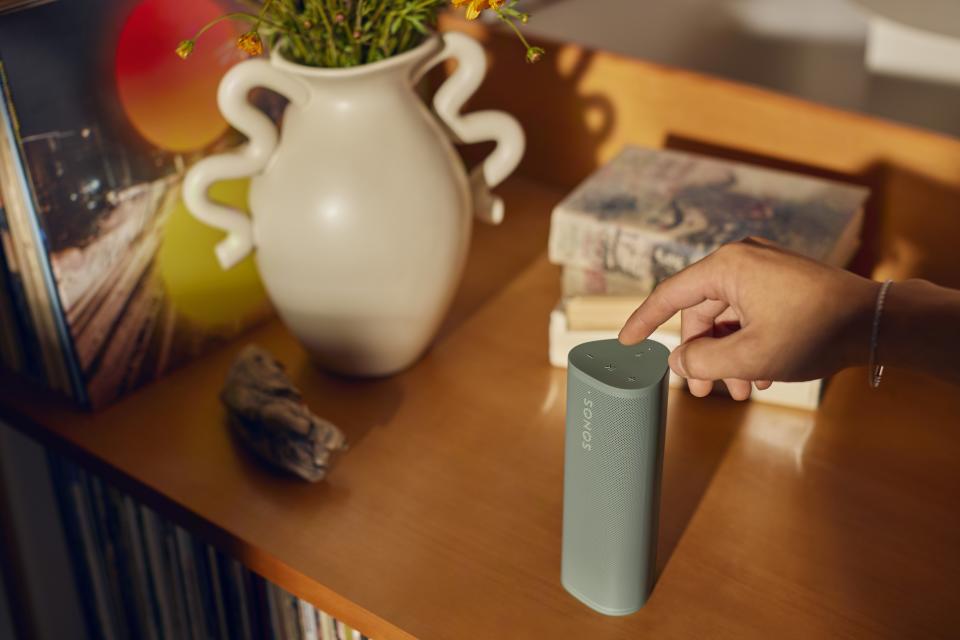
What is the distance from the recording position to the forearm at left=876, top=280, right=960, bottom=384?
1.94ft

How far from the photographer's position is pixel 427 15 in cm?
84

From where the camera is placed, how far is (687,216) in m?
0.99

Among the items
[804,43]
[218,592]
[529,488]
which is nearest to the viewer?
[529,488]

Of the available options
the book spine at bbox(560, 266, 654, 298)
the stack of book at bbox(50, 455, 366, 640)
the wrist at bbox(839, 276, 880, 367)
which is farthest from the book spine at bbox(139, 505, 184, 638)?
the wrist at bbox(839, 276, 880, 367)

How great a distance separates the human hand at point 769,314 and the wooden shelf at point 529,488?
0.59 ft

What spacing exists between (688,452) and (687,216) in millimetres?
243

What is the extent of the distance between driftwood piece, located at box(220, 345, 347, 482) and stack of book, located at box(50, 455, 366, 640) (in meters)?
0.13

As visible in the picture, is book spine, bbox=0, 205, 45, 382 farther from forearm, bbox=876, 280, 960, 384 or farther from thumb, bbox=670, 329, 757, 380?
forearm, bbox=876, 280, 960, 384

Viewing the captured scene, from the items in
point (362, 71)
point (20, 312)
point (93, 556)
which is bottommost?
point (93, 556)

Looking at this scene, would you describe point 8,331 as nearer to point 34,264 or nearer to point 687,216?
point 34,264

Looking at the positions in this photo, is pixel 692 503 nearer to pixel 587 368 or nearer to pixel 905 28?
pixel 587 368

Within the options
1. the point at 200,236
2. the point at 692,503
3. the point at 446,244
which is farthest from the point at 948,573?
the point at 200,236

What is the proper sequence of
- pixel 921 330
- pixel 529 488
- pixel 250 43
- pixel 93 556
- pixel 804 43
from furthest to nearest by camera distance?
pixel 804 43, pixel 93 556, pixel 529 488, pixel 250 43, pixel 921 330

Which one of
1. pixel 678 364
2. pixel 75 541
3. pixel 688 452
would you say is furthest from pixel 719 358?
pixel 75 541
